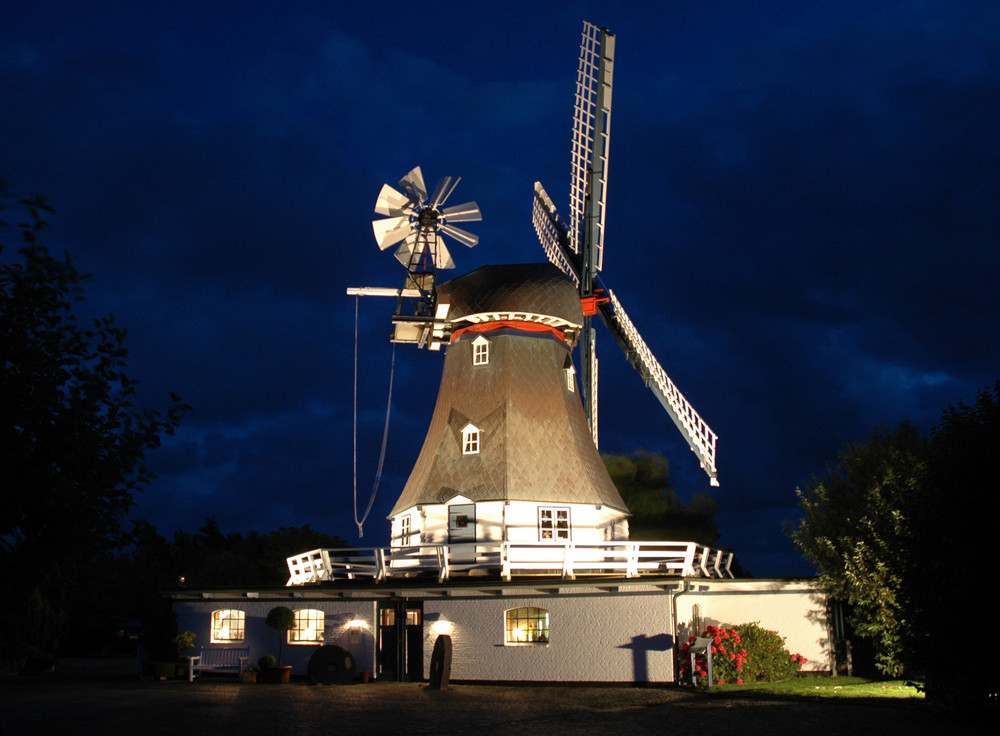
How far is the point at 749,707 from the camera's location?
51.3ft

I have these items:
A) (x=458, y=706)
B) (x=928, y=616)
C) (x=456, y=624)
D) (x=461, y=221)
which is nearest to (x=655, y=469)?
(x=461, y=221)

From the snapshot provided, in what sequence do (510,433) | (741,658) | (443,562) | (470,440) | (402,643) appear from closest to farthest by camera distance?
1. (741,658)
2. (443,562)
3. (402,643)
4. (510,433)
5. (470,440)

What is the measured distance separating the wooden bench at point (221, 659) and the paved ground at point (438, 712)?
266cm

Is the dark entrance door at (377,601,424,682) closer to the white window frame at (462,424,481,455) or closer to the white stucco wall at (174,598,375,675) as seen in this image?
the white stucco wall at (174,598,375,675)

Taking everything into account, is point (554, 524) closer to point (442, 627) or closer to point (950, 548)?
point (442, 627)

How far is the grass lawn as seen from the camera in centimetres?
1716

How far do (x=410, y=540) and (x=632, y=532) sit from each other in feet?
58.5

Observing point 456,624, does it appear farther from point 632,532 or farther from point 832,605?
point 632,532

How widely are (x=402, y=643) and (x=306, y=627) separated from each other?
2.89 meters

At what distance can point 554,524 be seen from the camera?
24094 mm

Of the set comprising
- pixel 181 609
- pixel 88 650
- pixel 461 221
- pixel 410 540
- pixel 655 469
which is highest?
pixel 461 221

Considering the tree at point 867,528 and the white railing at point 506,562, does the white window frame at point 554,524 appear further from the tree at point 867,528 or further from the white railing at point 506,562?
the tree at point 867,528

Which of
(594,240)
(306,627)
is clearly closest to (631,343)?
(594,240)

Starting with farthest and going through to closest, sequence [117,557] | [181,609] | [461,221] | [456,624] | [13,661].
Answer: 1. [117,557]
2. [461,221]
3. [181,609]
4. [456,624]
5. [13,661]
